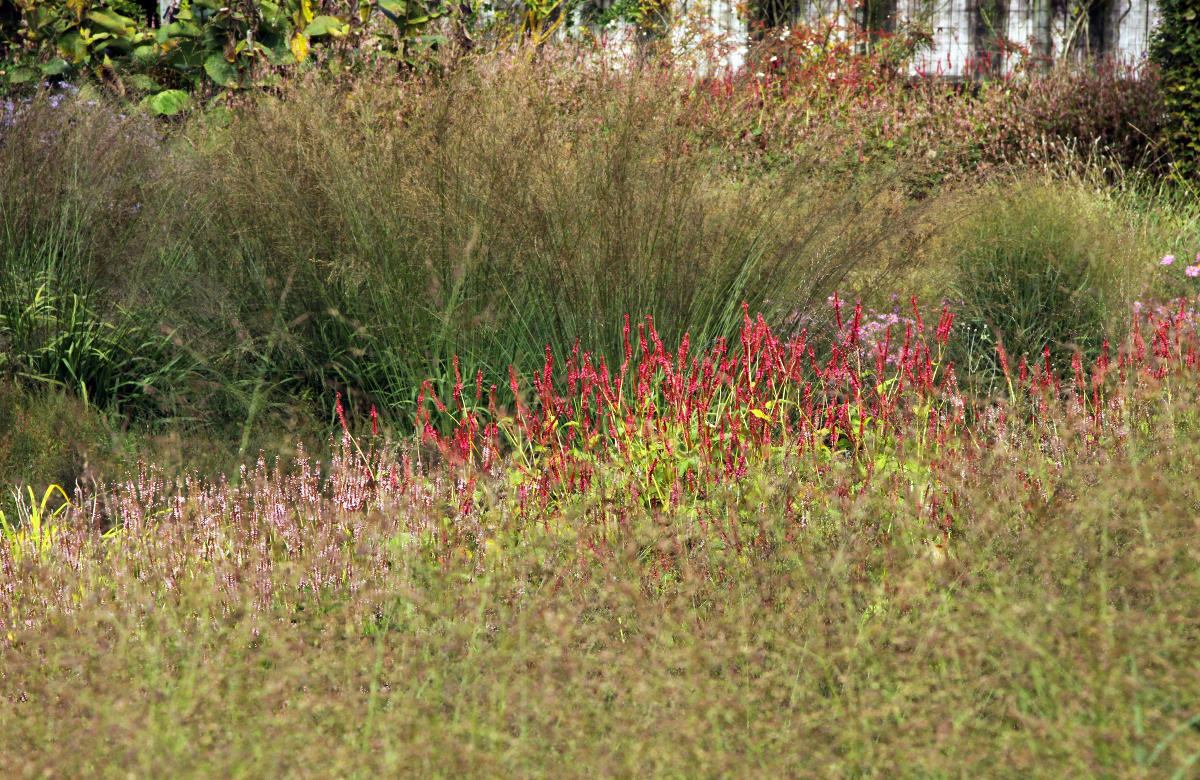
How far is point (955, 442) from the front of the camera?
3.27 metres

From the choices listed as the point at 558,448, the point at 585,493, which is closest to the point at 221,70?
the point at 558,448

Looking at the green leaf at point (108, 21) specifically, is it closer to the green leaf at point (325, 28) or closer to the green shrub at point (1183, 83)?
the green leaf at point (325, 28)

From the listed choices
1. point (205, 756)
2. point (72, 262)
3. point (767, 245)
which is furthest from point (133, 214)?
point (205, 756)

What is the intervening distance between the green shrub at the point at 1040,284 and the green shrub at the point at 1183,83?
2.91 m

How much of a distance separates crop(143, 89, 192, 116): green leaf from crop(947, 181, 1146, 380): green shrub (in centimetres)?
468

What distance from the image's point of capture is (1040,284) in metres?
5.29

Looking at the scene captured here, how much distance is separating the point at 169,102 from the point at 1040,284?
17.0 feet

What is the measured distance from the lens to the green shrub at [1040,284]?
520cm

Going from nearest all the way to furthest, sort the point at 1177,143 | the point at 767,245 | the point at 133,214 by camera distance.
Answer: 1. the point at 767,245
2. the point at 133,214
3. the point at 1177,143

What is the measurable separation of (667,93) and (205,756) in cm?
305

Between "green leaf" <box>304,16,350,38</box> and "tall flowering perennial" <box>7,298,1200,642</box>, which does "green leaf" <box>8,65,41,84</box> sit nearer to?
"green leaf" <box>304,16,350,38</box>

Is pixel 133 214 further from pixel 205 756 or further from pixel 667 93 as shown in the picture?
pixel 205 756

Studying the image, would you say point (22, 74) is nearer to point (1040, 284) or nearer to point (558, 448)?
point (558, 448)

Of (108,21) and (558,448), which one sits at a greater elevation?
(108,21)
